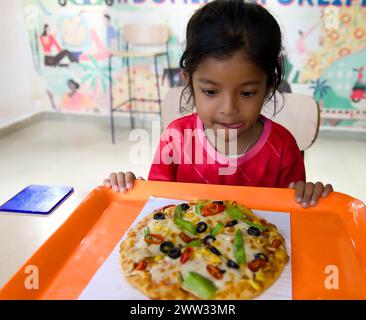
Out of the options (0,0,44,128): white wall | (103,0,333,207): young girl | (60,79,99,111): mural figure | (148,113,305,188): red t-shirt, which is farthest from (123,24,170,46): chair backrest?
(103,0,333,207): young girl

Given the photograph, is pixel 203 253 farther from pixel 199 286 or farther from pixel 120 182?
pixel 120 182

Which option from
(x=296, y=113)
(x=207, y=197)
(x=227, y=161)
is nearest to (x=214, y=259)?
(x=207, y=197)

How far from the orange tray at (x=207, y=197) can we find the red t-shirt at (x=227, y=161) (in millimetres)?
212

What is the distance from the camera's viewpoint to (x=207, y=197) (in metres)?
0.98

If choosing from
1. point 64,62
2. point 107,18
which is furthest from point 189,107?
point 64,62

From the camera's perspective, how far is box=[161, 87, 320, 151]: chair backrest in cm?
133

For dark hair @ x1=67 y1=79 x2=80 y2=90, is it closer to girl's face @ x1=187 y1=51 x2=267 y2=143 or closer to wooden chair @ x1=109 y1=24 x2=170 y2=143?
wooden chair @ x1=109 y1=24 x2=170 y2=143

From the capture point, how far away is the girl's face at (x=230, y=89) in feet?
2.96

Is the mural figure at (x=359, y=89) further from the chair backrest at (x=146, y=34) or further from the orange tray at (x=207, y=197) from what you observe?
the orange tray at (x=207, y=197)

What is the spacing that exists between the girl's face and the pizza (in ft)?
0.68

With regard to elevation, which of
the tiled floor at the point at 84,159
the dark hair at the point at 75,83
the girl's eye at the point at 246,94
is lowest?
the tiled floor at the point at 84,159

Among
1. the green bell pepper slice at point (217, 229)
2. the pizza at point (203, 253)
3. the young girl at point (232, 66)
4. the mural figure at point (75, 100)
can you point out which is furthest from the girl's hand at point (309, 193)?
the mural figure at point (75, 100)

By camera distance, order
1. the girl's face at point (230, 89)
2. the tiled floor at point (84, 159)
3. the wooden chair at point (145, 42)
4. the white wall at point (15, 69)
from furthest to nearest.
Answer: the white wall at point (15, 69), the wooden chair at point (145, 42), the tiled floor at point (84, 159), the girl's face at point (230, 89)

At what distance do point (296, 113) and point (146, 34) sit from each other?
2.30 m
